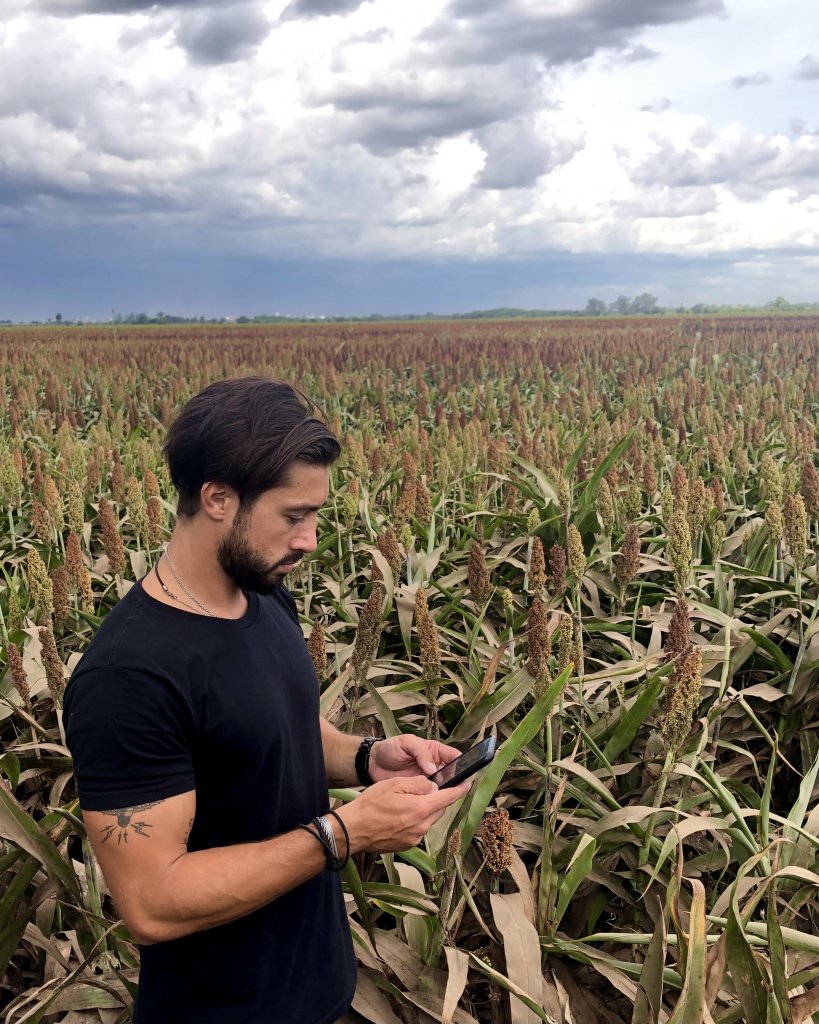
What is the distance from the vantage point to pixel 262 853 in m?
1.62

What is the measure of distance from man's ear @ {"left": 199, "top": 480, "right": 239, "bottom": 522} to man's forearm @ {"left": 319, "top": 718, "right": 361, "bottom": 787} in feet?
2.53

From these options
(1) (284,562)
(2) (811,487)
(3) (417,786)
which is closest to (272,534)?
(1) (284,562)

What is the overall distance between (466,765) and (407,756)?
0.31 meters

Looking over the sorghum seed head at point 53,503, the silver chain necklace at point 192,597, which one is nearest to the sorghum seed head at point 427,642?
the silver chain necklace at point 192,597

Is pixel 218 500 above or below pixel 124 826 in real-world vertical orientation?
above

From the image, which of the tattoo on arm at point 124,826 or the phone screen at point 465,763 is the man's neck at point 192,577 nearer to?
the tattoo on arm at point 124,826

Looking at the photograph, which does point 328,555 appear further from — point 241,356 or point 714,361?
point 241,356

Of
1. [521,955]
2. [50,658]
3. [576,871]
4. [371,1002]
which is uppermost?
[50,658]

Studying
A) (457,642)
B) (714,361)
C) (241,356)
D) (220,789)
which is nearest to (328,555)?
(457,642)

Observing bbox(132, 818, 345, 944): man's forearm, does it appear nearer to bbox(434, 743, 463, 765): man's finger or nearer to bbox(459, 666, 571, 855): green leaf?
bbox(434, 743, 463, 765): man's finger

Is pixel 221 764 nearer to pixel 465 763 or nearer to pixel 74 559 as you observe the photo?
pixel 465 763

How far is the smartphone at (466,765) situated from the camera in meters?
1.80

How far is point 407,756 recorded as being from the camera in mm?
2109

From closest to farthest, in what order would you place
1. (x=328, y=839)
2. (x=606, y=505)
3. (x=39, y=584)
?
(x=328, y=839)
(x=39, y=584)
(x=606, y=505)
